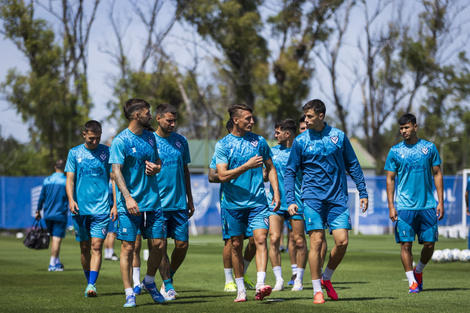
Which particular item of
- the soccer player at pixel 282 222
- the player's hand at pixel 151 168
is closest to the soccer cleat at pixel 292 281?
the soccer player at pixel 282 222

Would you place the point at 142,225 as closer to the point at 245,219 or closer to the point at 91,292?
the point at 245,219

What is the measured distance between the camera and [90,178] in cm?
1069

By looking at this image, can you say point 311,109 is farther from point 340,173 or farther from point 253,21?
point 253,21

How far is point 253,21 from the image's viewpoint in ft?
139

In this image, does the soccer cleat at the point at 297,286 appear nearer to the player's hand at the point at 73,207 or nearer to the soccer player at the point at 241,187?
the soccer player at the point at 241,187

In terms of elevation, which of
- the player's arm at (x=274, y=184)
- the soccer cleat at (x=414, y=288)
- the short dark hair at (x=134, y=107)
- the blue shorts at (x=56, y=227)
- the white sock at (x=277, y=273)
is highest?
the short dark hair at (x=134, y=107)

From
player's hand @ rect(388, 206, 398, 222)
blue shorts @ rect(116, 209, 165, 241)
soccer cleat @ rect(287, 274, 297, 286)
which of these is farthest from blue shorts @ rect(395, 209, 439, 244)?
blue shorts @ rect(116, 209, 165, 241)

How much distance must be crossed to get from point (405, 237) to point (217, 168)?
9.19 feet

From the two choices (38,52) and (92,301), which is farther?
(38,52)

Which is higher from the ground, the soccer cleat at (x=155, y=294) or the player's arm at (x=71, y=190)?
the player's arm at (x=71, y=190)

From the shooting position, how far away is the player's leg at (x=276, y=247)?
1062 centimetres

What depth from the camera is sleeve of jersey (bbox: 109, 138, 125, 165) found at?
28.8ft

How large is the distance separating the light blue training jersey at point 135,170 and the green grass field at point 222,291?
1144mm

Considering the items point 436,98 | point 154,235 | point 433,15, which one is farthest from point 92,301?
point 436,98
